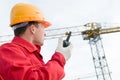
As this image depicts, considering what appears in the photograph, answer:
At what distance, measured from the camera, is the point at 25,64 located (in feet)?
14.6

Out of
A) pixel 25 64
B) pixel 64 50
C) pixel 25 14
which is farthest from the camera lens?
pixel 25 14

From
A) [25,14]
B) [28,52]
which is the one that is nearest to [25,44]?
[28,52]

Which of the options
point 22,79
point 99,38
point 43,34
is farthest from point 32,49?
point 99,38

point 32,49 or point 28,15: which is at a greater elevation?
point 28,15

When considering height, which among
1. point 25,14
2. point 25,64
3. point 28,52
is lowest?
point 25,64

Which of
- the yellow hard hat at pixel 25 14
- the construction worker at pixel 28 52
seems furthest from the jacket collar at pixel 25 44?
the yellow hard hat at pixel 25 14

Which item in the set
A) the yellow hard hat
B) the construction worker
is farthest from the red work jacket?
the yellow hard hat

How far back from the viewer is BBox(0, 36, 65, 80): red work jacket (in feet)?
14.3

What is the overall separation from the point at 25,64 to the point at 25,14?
2.70ft

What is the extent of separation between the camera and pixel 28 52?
480 cm

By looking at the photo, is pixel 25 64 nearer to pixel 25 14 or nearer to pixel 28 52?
pixel 28 52

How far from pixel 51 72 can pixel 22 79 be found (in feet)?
1.13

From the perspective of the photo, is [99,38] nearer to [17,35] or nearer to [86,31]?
[86,31]

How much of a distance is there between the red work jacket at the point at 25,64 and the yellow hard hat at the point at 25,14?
279mm
